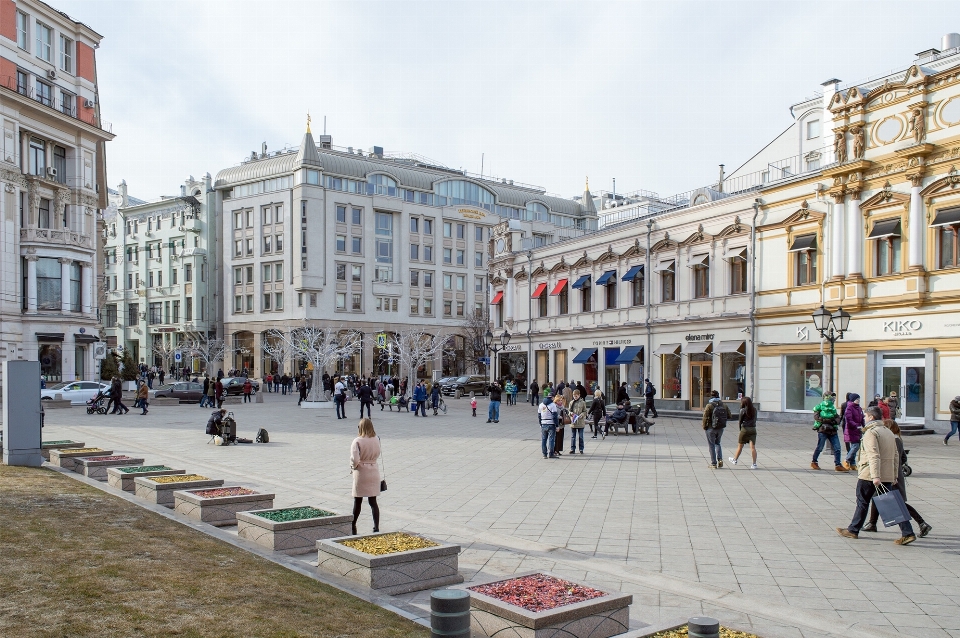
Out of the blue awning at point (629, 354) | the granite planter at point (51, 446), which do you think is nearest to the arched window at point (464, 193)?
the blue awning at point (629, 354)

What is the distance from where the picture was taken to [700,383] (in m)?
39.8

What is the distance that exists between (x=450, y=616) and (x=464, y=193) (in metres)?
89.6

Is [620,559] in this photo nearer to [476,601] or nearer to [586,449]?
[476,601]

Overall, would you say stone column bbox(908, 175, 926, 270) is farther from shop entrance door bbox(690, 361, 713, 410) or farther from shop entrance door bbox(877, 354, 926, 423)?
shop entrance door bbox(690, 361, 713, 410)

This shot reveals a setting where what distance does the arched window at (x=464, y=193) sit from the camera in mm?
91312

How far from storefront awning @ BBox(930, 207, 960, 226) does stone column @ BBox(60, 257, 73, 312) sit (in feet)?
157

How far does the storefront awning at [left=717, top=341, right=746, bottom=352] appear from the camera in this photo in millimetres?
37500

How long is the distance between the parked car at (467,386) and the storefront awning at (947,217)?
35.0 m

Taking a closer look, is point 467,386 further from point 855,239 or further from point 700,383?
point 855,239

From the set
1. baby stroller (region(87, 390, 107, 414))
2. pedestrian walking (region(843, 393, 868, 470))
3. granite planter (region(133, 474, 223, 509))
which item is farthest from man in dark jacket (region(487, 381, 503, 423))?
granite planter (region(133, 474, 223, 509))

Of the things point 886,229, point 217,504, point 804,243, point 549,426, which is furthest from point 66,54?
point 217,504

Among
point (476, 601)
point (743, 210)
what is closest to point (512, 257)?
point (743, 210)

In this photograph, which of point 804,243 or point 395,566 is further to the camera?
point 804,243

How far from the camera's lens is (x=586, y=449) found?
23422 millimetres
